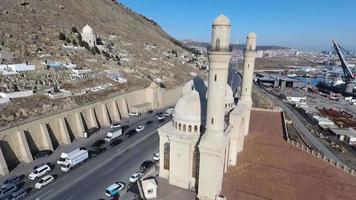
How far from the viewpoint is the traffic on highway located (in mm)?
25312

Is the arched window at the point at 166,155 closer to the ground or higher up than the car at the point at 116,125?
higher up

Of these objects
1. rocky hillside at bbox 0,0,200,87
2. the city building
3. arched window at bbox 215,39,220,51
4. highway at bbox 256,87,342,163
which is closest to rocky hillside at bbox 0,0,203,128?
rocky hillside at bbox 0,0,200,87

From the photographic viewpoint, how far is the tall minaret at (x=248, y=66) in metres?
31.2

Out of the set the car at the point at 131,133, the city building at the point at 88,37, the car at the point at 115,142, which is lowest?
the car at the point at 115,142

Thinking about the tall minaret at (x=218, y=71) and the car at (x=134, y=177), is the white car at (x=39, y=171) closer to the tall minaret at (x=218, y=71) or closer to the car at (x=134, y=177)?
the car at (x=134, y=177)

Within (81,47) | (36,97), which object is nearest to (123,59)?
(81,47)

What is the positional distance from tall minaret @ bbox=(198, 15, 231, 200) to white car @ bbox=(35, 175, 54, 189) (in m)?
16.7

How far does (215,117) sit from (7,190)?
71.0 ft

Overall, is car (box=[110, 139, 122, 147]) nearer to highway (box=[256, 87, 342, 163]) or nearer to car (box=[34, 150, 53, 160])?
car (box=[34, 150, 53, 160])

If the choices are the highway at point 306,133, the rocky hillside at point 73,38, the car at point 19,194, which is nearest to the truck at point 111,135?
the car at point 19,194

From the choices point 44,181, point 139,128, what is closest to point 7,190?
point 44,181

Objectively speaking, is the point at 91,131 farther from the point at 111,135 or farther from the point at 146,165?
the point at 146,165

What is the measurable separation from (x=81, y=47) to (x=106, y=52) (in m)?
7.42

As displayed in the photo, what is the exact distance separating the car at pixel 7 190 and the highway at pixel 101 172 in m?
1.43
